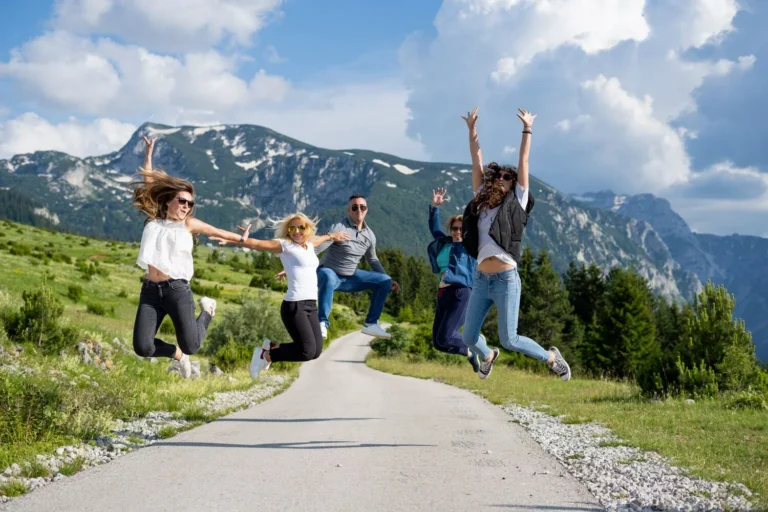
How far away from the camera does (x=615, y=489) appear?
651 cm

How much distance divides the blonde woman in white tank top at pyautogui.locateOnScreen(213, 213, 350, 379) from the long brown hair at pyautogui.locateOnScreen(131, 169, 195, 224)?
50.9 inches

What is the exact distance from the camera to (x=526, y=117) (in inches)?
338

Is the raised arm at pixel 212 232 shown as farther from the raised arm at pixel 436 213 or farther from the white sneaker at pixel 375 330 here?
the white sneaker at pixel 375 330

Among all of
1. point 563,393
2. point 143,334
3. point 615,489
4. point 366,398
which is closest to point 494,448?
point 615,489

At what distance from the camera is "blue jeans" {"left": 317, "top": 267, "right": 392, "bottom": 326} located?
1074 cm

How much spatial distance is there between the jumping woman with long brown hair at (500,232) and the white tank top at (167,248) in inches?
149

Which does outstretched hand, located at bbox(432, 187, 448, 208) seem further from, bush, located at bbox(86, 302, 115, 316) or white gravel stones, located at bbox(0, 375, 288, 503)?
bush, located at bbox(86, 302, 115, 316)

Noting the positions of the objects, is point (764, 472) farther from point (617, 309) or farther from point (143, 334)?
point (617, 309)

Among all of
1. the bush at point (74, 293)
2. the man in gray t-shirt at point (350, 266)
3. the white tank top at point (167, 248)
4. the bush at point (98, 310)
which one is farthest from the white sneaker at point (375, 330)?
the bush at point (74, 293)

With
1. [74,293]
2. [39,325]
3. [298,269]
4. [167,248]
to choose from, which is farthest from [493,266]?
[74,293]

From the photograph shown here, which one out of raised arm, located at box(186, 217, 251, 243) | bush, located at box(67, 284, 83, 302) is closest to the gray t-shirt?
raised arm, located at box(186, 217, 251, 243)

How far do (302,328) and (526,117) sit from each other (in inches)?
171

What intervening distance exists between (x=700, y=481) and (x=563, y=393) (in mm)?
13683

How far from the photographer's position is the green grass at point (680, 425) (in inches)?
318
